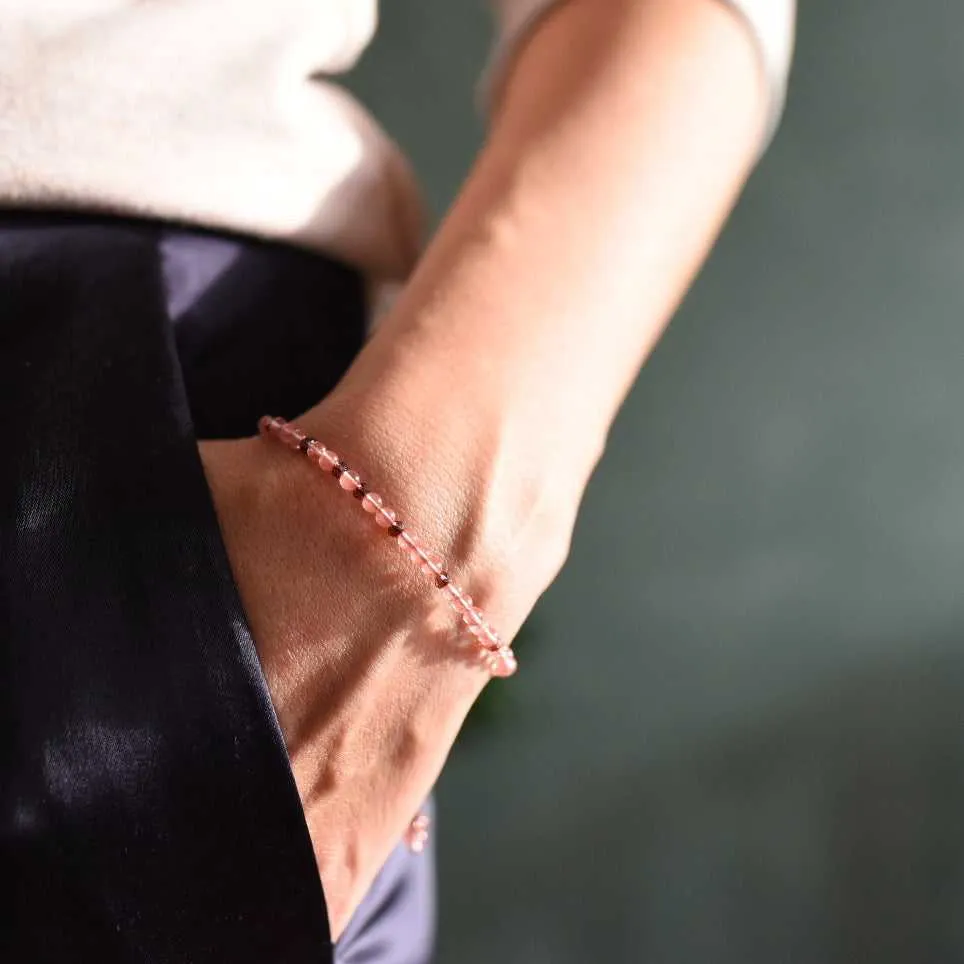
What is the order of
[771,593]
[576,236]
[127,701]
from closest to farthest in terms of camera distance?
1. [127,701]
2. [576,236]
3. [771,593]

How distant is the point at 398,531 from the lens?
0.38 metres

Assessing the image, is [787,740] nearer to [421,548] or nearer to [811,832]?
[811,832]

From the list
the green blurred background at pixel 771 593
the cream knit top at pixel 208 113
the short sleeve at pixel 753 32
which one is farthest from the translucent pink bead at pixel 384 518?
the green blurred background at pixel 771 593

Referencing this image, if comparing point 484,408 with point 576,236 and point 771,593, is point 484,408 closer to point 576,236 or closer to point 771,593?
point 576,236

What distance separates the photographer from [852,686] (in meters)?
1.02

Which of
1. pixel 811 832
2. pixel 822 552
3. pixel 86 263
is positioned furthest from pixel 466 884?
pixel 86 263

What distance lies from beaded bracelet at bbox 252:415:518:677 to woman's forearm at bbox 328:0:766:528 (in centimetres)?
4

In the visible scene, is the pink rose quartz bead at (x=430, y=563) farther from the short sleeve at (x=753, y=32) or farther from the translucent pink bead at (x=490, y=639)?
the short sleeve at (x=753, y=32)

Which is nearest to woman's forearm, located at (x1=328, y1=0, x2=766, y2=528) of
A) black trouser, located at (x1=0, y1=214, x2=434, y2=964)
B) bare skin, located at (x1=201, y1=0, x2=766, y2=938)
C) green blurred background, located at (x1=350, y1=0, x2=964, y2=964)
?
bare skin, located at (x1=201, y1=0, x2=766, y2=938)

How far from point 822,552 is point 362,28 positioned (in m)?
0.73

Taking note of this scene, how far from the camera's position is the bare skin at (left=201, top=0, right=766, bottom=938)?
38cm

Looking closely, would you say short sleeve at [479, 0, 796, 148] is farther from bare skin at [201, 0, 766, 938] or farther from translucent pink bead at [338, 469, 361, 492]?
translucent pink bead at [338, 469, 361, 492]

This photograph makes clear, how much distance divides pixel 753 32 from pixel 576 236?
157 millimetres

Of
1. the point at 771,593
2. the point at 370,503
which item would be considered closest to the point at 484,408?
the point at 370,503
